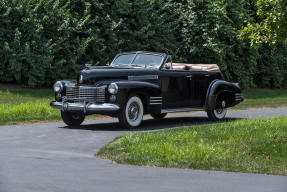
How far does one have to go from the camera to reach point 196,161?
29.2 ft

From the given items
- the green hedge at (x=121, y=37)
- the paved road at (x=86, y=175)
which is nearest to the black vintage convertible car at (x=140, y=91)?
the paved road at (x=86, y=175)

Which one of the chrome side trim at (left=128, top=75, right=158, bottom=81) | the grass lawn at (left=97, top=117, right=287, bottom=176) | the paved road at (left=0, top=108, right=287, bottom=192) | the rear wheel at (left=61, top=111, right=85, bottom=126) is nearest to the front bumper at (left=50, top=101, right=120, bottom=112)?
the rear wheel at (left=61, top=111, right=85, bottom=126)

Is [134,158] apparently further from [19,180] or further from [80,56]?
[80,56]

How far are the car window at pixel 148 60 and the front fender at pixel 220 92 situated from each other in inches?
69.5

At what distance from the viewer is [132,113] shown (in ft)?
45.6

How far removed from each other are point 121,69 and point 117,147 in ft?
14.0

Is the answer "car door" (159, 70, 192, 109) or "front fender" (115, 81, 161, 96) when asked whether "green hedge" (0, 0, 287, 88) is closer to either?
"car door" (159, 70, 192, 109)

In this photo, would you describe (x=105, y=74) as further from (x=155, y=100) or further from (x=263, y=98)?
(x=263, y=98)

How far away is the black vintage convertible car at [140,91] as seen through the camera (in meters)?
13.6

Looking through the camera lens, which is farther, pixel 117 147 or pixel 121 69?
pixel 121 69

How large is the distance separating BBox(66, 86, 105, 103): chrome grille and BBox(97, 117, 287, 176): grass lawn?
2.04 m

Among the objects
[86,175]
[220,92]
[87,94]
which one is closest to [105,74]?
[87,94]

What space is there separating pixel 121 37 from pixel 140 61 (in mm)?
9781

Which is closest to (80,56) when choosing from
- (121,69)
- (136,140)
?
(121,69)
